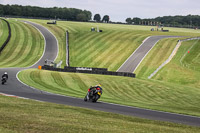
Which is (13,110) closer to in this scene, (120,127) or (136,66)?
(120,127)

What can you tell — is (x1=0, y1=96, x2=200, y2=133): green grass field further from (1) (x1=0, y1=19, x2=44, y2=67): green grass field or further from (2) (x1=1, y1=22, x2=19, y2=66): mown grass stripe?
(2) (x1=1, y1=22, x2=19, y2=66): mown grass stripe

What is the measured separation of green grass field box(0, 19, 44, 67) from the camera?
236 feet

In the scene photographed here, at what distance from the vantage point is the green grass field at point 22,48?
236 feet

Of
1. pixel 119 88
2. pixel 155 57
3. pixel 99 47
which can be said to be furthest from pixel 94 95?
pixel 99 47

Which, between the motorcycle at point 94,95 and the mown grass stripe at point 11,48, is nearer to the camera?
the motorcycle at point 94,95

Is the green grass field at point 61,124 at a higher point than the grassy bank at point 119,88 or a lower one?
higher

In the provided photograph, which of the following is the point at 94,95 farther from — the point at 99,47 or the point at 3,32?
the point at 3,32

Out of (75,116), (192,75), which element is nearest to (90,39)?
(192,75)

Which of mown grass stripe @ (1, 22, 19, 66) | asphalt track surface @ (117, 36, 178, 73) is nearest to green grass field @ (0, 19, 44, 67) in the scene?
mown grass stripe @ (1, 22, 19, 66)

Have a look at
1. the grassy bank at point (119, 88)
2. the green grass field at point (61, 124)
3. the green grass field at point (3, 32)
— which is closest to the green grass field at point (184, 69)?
the grassy bank at point (119, 88)

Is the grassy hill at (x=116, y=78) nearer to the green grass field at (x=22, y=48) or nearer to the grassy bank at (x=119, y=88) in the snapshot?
the grassy bank at (x=119, y=88)

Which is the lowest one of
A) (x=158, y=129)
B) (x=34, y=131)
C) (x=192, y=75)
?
(x=192, y=75)

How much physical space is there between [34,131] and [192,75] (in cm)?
5134

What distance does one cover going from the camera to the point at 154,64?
67375mm
